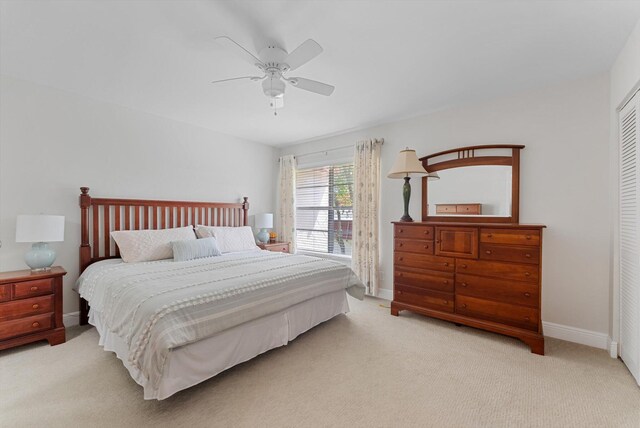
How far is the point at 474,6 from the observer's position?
1765mm

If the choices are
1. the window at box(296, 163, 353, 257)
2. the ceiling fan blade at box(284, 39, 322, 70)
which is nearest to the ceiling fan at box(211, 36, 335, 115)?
the ceiling fan blade at box(284, 39, 322, 70)

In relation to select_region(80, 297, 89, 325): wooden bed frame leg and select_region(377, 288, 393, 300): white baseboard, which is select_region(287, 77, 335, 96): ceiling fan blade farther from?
select_region(80, 297, 89, 325): wooden bed frame leg

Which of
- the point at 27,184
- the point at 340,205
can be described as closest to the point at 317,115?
the point at 340,205

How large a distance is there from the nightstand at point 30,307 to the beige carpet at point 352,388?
0.48 feet

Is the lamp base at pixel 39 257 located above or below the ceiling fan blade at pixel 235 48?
below

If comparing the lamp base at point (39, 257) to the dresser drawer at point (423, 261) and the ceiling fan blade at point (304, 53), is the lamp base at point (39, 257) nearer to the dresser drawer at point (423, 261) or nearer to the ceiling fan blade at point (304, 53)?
the ceiling fan blade at point (304, 53)

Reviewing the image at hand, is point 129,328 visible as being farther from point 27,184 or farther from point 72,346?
point 27,184

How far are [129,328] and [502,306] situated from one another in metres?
3.15

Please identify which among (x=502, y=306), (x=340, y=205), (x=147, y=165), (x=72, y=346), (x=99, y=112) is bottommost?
(x=72, y=346)

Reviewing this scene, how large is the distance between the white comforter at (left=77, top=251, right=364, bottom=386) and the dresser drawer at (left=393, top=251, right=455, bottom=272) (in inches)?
25.4

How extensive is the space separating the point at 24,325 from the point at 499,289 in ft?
14.4

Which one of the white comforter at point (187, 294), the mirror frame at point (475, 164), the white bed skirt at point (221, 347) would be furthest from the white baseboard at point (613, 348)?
the white bed skirt at point (221, 347)

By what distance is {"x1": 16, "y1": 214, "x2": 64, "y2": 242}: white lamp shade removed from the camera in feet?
8.11

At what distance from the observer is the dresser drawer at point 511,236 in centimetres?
252
